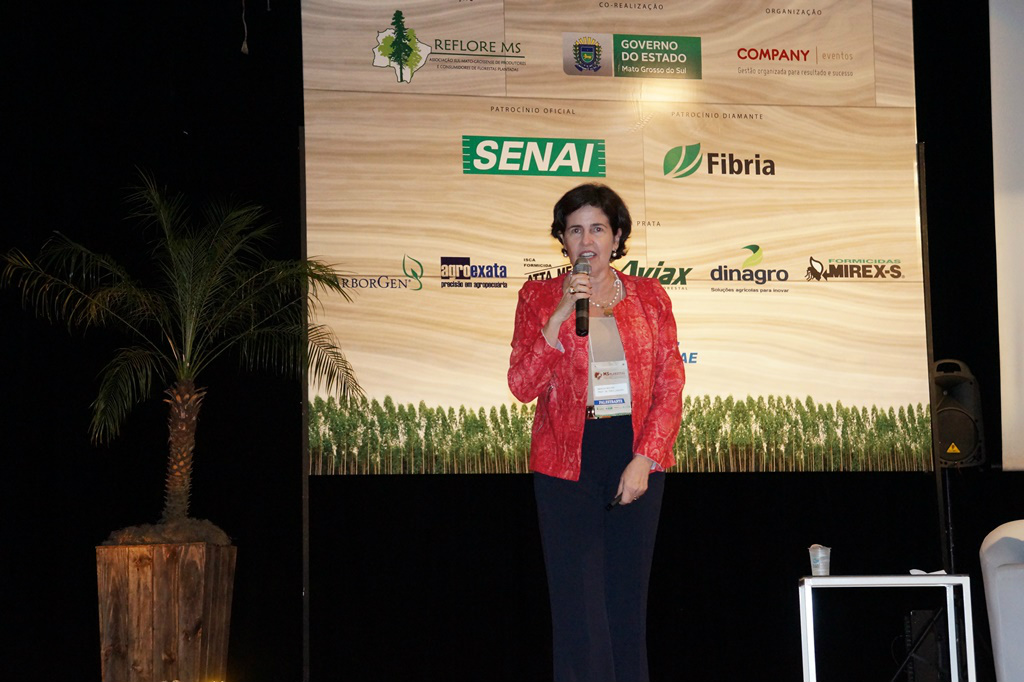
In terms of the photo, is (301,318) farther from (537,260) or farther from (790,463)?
(790,463)

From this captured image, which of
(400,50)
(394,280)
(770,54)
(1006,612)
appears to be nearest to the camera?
(1006,612)

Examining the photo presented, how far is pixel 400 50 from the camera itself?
17.0ft

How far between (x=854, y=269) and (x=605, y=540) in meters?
2.71

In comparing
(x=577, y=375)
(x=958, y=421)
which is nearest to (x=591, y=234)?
(x=577, y=375)

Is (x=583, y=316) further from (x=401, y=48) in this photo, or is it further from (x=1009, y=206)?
(x=1009, y=206)

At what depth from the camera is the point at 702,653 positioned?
5.29 metres

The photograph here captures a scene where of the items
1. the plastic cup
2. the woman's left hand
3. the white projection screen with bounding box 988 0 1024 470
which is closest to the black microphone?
the woman's left hand

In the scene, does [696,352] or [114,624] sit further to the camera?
[696,352]

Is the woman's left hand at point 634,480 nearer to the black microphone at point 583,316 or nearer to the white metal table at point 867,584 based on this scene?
the black microphone at point 583,316

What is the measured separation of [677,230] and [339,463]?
5.94 feet

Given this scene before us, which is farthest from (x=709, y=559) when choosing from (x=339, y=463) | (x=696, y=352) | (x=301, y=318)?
(x=301, y=318)

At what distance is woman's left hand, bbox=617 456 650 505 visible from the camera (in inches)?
119

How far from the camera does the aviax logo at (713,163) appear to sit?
5.29 meters

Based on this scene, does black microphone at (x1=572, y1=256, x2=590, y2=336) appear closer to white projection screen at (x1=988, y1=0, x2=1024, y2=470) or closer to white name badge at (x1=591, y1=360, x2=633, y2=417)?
white name badge at (x1=591, y1=360, x2=633, y2=417)
